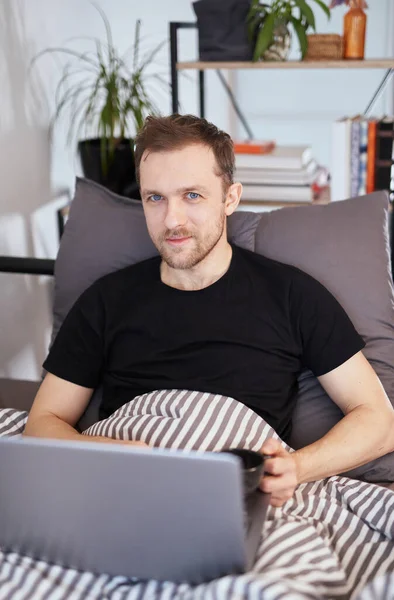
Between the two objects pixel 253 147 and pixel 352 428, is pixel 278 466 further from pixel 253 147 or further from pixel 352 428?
pixel 253 147

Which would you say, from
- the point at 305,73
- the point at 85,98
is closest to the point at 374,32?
the point at 305,73

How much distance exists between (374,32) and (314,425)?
282 centimetres

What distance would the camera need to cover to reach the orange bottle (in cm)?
236

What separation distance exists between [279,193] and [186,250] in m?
1.18

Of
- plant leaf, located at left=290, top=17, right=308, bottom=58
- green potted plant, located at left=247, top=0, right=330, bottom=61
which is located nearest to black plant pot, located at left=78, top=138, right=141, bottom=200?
green potted plant, located at left=247, top=0, right=330, bottom=61

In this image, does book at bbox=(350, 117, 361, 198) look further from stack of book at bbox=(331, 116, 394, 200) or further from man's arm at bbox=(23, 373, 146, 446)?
man's arm at bbox=(23, 373, 146, 446)

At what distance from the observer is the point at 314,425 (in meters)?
1.52

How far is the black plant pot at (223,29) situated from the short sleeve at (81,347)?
121 centimetres

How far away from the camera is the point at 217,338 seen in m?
1.46

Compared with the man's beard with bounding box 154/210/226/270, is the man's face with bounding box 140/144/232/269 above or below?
above

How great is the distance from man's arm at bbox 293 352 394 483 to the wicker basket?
1289 millimetres

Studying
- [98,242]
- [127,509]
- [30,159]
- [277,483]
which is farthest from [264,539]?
[30,159]

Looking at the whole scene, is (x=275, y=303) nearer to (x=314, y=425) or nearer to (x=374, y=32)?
(x=314, y=425)

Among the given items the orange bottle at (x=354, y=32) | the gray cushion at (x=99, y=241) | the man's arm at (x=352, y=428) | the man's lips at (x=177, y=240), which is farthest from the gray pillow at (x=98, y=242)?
the orange bottle at (x=354, y=32)
